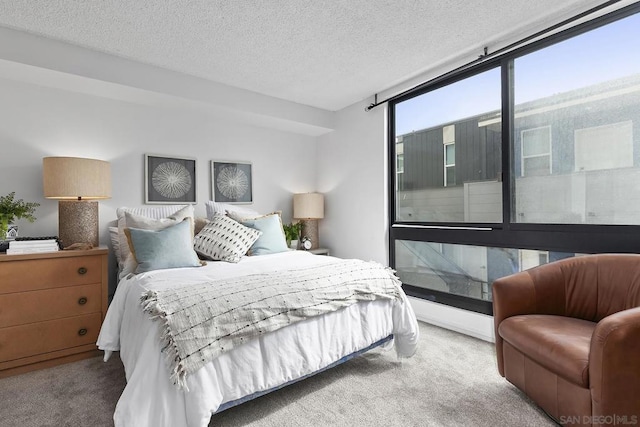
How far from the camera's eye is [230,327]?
59.6 inches

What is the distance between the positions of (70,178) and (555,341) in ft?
11.1

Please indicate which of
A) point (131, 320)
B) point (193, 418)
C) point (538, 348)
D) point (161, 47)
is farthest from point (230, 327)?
point (161, 47)

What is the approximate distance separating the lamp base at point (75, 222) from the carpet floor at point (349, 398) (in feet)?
3.22

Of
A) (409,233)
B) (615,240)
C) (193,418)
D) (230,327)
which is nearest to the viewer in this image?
(193,418)

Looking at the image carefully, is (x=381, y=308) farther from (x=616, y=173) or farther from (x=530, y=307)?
(x=616, y=173)

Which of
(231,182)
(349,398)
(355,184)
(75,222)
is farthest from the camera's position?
(355,184)

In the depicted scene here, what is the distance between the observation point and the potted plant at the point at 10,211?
7.63 ft

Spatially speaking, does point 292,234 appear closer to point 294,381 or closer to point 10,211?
point 294,381

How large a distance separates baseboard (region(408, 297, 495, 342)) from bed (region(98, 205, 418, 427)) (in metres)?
0.89

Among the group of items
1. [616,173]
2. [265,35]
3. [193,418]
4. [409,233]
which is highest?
[265,35]

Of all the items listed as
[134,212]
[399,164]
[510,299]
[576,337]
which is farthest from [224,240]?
[576,337]

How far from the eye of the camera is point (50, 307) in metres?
2.33

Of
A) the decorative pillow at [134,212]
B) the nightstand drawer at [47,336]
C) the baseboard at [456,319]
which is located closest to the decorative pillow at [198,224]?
the decorative pillow at [134,212]

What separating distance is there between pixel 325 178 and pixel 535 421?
11.1 feet
